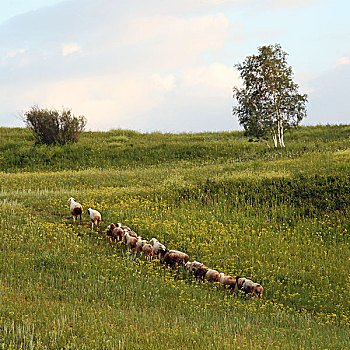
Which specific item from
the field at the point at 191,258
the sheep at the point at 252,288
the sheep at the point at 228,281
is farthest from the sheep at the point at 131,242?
the sheep at the point at 252,288

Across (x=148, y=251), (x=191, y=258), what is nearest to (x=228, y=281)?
(x=191, y=258)

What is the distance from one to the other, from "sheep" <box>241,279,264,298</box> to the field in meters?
0.49

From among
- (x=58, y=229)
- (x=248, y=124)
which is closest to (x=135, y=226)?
(x=58, y=229)

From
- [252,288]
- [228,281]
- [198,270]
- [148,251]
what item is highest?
[148,251]

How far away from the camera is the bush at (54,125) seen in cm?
3703

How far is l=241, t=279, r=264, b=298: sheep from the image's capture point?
11.0 metres

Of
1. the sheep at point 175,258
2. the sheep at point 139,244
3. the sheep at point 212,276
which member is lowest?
the sheep at point 212,276

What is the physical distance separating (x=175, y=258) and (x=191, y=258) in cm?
127

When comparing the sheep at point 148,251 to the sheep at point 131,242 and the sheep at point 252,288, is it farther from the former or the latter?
the sheep at point 252,288

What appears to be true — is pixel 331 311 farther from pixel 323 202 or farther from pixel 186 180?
pixel 186 180

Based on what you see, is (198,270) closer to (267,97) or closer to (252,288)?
(252,288)

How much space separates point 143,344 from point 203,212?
1215cm

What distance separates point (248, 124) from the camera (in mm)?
33188

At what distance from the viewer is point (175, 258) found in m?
12.4
